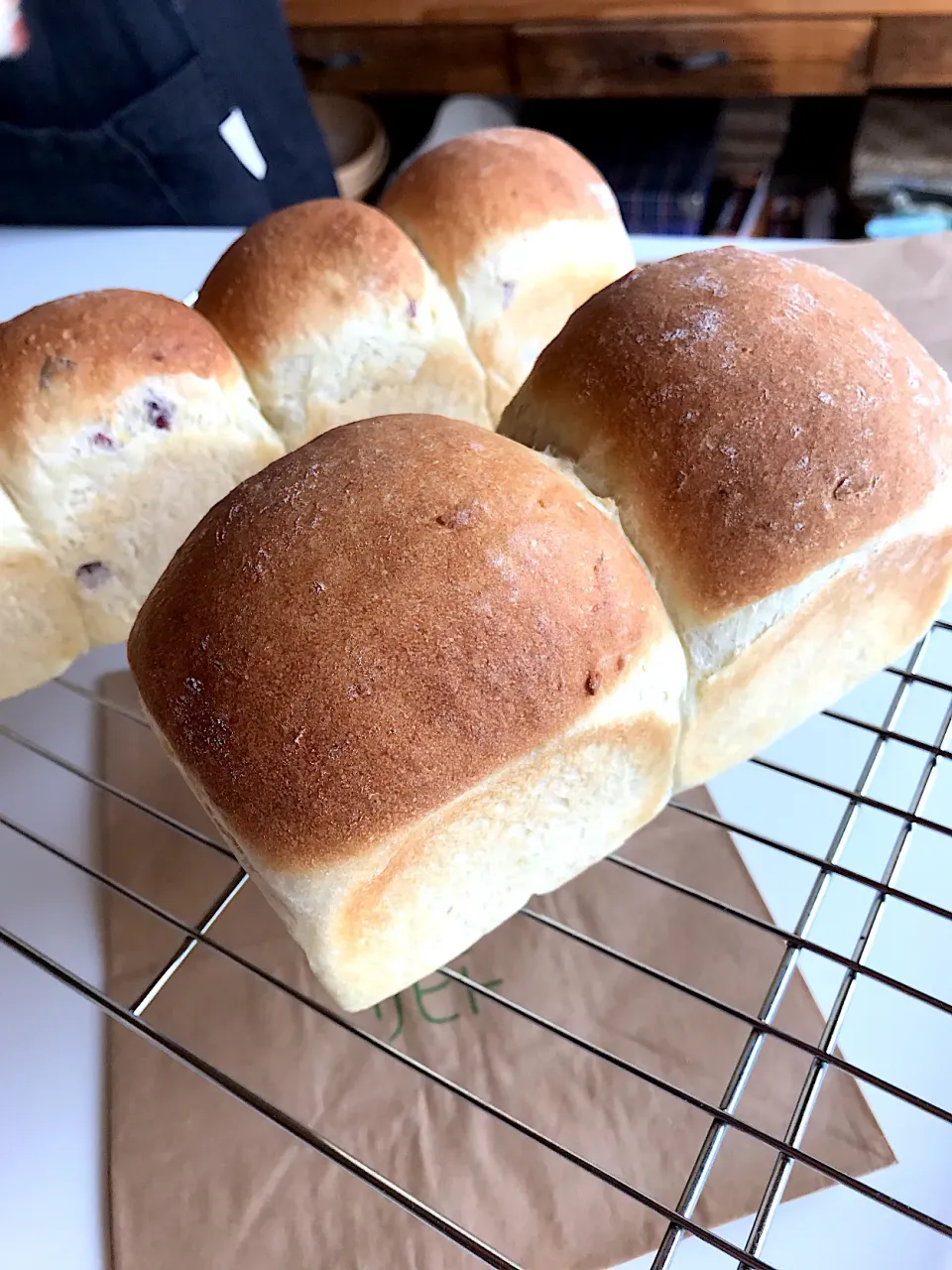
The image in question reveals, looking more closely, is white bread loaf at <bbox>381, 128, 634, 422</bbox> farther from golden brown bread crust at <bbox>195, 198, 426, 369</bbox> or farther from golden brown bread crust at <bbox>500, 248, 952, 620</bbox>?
golden brown bread crust at <bbox>500, 248, 952, 620</bbox>

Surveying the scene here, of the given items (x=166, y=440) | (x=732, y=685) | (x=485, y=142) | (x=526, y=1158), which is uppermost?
(x=485, y=142)

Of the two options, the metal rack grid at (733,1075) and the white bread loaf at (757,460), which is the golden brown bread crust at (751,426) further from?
the metal rack grid at (733,1075)

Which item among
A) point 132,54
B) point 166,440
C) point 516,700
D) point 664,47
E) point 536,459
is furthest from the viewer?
point 664,47

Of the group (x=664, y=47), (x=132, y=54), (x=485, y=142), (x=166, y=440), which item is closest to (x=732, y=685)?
(x=166, y=440)

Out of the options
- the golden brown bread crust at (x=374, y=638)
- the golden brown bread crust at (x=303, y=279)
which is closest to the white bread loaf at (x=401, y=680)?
the golden brown bread crust at (x=374, y=638)

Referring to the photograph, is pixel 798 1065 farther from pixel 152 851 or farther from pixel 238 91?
pixel 238 91

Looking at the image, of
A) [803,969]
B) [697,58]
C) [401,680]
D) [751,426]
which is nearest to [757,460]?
[751,426]

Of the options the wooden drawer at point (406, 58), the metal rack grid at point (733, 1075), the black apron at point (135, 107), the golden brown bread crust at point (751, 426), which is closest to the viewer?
the metal rack grid at point (733, 1075)

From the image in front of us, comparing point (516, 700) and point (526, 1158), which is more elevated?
point (516, 700)
